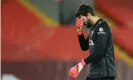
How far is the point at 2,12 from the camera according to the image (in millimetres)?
7016

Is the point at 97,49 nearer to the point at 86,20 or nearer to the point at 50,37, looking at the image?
the point at 86,20

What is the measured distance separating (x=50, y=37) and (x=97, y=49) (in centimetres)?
282

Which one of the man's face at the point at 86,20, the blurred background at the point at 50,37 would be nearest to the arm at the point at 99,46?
the man's face at the point at 86,20

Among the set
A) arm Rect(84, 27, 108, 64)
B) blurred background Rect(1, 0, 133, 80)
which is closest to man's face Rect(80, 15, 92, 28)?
arm Rect(84, 27, 108, 64)

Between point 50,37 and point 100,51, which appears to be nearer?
point 100,51

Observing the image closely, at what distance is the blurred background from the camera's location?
22.2 ft

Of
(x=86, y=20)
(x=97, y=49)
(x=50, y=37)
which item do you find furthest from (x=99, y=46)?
(x=50, y=37)

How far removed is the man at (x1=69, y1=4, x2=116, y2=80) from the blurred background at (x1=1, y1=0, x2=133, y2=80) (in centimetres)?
232

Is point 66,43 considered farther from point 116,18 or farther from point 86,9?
point 86,9

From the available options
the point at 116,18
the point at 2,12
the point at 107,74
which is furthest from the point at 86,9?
the point at 2,12

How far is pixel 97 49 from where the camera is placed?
420cm

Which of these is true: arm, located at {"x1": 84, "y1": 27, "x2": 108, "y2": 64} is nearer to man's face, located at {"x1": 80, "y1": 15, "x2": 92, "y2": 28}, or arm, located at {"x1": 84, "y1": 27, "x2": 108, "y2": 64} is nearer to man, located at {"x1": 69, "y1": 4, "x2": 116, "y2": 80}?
man, located at {"x1": 69, "y1": 4, "x2": 116, "y2": 80}

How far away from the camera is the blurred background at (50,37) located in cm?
678

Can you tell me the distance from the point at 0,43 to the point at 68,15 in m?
1.25
